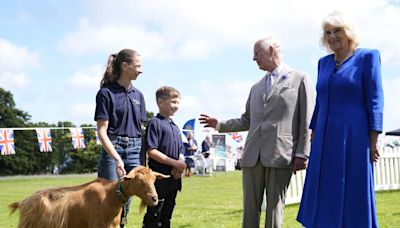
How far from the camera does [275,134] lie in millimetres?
4738

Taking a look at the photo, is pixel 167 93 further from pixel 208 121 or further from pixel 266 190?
pixel 266 190

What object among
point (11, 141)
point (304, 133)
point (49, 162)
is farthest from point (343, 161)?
point (49, 162)

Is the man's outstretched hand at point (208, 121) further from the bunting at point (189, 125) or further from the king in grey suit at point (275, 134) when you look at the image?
the bunting at point (189, 125)

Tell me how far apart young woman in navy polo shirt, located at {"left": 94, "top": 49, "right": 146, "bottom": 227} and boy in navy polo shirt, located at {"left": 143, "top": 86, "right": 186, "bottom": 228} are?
1.11 feet

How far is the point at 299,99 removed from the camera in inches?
188

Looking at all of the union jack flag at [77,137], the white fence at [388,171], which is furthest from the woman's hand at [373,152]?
the union jack flag at [77,137]

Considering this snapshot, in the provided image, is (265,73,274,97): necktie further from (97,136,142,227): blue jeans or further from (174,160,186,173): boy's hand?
(97,136,142,227): blue jeans

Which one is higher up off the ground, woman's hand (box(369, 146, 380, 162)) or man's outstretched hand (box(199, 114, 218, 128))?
man's outstretched hand (box(199, 114, 218, 128))

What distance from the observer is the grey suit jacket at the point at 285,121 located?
4.73m

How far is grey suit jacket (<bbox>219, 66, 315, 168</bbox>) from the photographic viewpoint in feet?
15.5

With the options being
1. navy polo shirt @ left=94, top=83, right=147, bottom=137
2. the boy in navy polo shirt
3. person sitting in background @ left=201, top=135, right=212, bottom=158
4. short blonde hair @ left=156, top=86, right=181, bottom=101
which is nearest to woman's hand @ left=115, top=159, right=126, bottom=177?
navy polo shirt @ left=94, top=83, right=147, bottom=137

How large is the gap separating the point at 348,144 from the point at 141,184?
1773 mm

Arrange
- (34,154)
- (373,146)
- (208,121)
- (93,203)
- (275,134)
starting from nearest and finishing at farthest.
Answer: (373,146) < (93,203) < (275,134) < (208,121) < (34,154)

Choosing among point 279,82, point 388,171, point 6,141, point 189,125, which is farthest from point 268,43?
point 189,125
